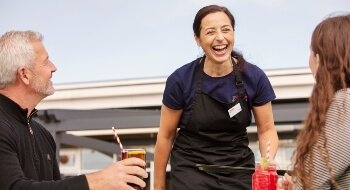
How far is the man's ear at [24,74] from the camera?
2.45m

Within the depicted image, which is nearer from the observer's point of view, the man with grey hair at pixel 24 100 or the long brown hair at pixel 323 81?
the long brown hair at pixel 323 81

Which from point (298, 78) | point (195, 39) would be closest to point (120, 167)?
point (195, 39)

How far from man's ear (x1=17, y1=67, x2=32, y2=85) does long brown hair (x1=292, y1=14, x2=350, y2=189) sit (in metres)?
1.31

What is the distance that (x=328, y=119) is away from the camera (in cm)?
174

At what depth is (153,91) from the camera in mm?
10109

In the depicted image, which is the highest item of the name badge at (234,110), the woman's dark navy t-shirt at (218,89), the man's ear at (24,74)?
the man's ear at (24,74)

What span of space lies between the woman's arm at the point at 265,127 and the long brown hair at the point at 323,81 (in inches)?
43.8

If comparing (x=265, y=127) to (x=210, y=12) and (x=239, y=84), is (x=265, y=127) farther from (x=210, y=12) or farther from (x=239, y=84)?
(x=210, y=12)

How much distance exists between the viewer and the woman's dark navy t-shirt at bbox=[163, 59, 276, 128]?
9.63 feet

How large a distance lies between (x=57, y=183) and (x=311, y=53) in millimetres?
1046

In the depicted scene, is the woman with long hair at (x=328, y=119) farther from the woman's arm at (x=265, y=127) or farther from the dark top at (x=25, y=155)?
the woman's arm at (x=265, y=127)

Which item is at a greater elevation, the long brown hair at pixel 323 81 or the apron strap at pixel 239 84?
the long brown hair at pixel 323 81

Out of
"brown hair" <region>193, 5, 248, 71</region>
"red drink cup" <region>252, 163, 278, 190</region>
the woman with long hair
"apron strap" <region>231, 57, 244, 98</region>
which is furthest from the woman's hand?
"brown hair" <region>193, 5, 248, 71</region>

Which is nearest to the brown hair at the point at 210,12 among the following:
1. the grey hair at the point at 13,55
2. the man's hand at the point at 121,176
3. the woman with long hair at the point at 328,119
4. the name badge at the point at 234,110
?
the name badge at the point at 234,110
